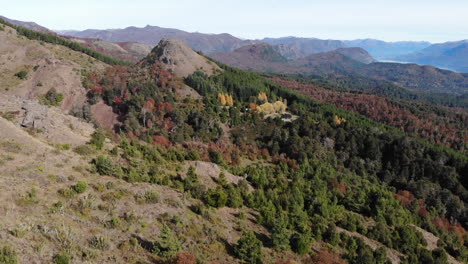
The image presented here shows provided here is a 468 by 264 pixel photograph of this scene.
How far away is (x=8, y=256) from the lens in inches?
663

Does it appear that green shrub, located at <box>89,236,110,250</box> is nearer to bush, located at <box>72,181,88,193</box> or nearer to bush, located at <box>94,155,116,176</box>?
bush, located at <box>72,181,88,193</box>

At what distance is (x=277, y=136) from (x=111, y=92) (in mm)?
59487

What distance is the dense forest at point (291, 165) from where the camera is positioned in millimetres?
38219

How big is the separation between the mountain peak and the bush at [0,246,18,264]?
114 metres

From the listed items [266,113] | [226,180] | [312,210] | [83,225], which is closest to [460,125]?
[266,113]

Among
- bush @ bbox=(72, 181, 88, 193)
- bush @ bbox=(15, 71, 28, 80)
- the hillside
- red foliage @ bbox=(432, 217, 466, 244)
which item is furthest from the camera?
bush @ bbox=(15, 71, 28, 80)

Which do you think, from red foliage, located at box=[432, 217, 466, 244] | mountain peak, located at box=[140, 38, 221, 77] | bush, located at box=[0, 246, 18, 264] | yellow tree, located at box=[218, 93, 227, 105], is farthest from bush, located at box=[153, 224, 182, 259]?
mountain peak, located at box=[140, 38, 221, 77]

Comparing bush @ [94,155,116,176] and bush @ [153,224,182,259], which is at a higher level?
bush @ [94,155,116,176]

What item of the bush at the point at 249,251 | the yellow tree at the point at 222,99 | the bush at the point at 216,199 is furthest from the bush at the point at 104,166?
the yellow tree at the point at 222,99

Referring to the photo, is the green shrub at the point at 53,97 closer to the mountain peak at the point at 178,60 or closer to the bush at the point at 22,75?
the bush at the point at 22,75

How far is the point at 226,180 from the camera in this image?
4597 centimetres

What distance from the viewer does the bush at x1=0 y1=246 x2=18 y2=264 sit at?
16562 mm

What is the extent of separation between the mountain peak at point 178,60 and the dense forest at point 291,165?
7281 millimetres

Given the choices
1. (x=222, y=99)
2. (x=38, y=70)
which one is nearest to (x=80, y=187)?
(x=222, y=99)
